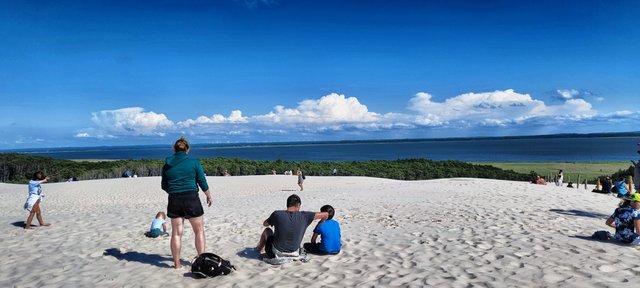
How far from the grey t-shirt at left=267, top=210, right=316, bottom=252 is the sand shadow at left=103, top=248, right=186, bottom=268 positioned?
5.08ft

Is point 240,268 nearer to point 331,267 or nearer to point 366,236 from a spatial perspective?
point 331,267

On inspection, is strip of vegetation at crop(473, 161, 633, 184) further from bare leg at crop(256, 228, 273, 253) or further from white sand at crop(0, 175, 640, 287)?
bare leg at crop(256, 228, 273, 253)

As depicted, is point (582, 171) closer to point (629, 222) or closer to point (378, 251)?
point (629, 222)

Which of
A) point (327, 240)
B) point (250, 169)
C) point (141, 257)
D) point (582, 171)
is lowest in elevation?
point (250, 169)

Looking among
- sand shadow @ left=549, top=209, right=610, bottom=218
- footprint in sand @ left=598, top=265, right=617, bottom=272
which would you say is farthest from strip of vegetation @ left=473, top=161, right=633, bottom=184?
footprint in sand @ left=598, top=265, right=617, bottom=272

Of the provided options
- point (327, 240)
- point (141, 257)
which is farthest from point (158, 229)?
point (327, 240)

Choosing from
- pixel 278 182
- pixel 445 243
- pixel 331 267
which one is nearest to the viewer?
pixel 331 267

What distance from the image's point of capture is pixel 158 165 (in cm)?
3947

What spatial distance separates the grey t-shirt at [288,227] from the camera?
258 inches

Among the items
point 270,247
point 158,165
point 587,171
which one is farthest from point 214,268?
point 587,171

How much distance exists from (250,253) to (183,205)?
2.15 metres

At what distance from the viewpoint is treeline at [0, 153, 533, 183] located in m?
37.3

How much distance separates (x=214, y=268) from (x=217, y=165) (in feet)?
119

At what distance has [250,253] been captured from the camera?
759 cm
